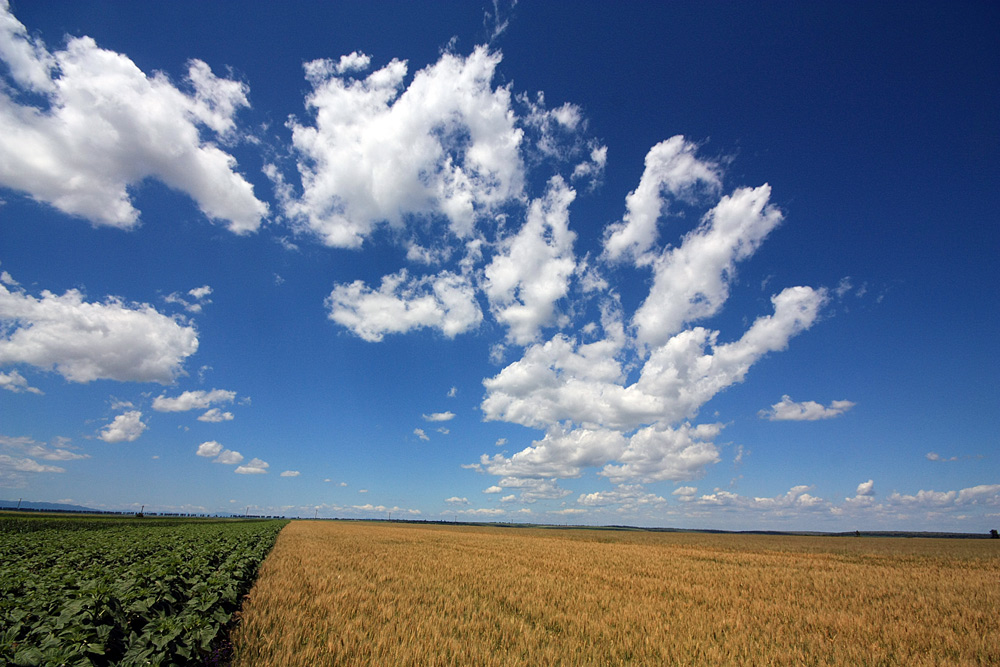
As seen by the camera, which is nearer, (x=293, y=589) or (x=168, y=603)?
(x=168, y=603)

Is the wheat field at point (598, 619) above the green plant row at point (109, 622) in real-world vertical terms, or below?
below

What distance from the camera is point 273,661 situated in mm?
6336

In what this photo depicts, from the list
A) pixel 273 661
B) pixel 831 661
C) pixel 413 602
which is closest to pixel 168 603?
pixel 273 661

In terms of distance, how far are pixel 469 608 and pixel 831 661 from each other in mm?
7650

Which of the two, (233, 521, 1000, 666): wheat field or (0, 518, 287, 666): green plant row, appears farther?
(233, 521, 1000, 666): wheat field

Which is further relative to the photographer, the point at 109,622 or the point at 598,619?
the point at 598,619

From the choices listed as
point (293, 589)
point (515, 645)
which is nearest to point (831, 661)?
point (515, 645)

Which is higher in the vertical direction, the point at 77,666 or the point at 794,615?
the point at 77,666

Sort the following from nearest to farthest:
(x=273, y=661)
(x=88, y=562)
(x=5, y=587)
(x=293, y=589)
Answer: (x=273, y=661) → (x=5, y=587) → (x=293, y=589) → (x=88, y=562)

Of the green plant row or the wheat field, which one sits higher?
the green plant row

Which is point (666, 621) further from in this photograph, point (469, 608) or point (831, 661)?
point (469, 608)

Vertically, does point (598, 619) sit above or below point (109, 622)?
below

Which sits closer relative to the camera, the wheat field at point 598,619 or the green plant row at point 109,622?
the green plant row at point 109,622

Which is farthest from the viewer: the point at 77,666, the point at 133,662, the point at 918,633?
the point at 918,633
